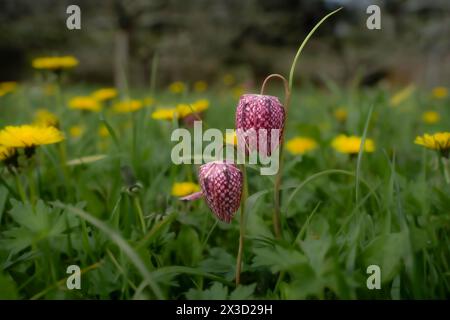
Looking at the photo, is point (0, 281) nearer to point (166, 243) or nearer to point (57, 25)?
point (166, 243)

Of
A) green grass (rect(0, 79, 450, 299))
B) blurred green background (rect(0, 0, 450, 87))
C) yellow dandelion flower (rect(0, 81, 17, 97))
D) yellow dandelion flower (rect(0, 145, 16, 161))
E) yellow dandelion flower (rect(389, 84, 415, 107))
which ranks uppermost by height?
blurred green background (rect(0, 0, 450, 87))

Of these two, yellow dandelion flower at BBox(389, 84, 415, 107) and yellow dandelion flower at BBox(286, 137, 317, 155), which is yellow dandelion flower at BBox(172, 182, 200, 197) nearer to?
yellow dandelion flower at BBox(286, 137, 317, 155)

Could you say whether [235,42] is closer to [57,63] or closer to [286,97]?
[57,63]

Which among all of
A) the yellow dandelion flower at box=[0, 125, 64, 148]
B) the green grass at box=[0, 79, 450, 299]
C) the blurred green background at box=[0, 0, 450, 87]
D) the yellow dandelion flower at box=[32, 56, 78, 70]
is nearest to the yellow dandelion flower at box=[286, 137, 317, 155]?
the green grass at box=[0, 79, 450, 299]

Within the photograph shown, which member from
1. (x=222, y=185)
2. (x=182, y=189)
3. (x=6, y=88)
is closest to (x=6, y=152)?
(x=182, y=189)
